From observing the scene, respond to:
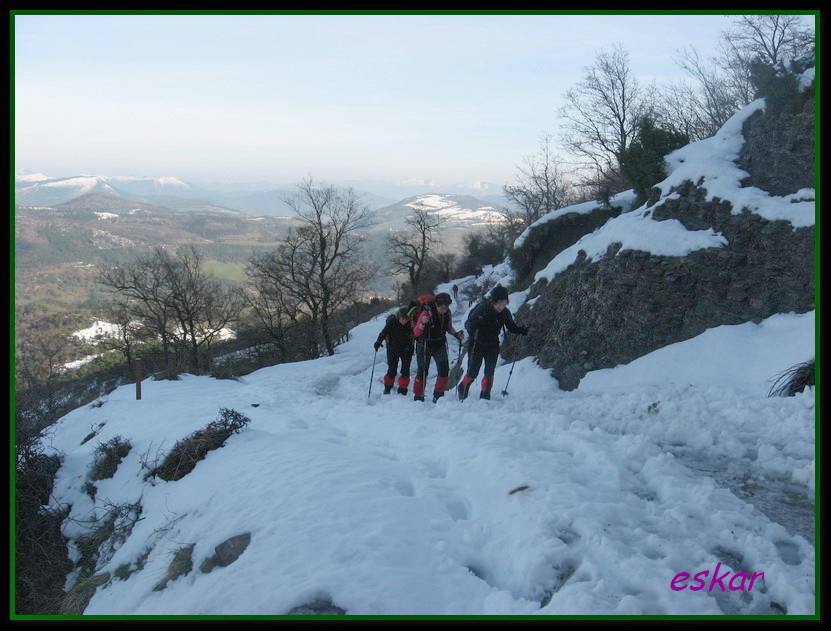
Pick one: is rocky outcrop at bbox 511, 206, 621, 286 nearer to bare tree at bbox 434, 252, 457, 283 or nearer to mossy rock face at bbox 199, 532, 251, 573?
mossy rock face at bbox 199, 532, 251, 573

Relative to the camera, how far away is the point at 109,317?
41.4 metres

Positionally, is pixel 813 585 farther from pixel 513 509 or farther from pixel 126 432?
pixel 126 432

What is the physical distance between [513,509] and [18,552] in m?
7.92

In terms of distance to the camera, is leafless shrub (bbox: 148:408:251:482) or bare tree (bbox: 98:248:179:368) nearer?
leafless shrub (bbox: 148:408:251:482)

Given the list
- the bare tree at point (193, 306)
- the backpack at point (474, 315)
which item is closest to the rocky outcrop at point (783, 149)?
the backpack at point (474, 315)

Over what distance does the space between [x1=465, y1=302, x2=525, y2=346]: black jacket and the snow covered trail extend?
110cm

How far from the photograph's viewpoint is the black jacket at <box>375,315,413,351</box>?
35.9 ft

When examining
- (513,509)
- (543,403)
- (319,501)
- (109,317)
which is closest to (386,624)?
(513,509)

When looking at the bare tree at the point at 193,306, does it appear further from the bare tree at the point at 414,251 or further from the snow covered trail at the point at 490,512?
the snow covered trail at the point at 490,512

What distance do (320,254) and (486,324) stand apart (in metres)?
26.1

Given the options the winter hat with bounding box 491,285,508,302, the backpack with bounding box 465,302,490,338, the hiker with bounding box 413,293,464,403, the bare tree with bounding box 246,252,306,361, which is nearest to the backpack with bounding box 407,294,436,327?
the hiker with bounding box 413,293,464,403

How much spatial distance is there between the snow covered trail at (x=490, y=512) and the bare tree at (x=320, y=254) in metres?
24.8

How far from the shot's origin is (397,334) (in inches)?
433

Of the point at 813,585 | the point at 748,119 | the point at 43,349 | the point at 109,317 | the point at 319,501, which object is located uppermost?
the point at 748,119
